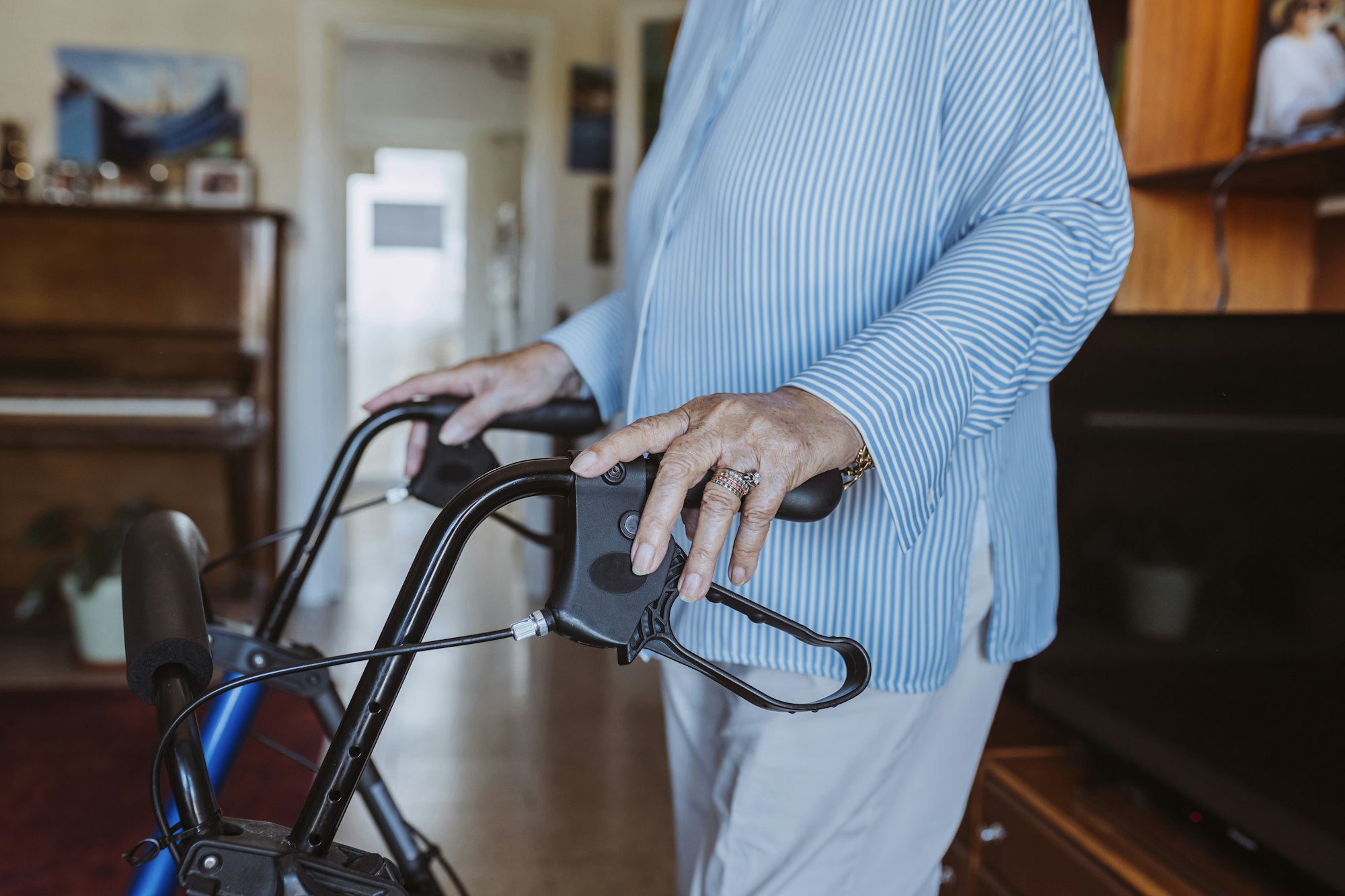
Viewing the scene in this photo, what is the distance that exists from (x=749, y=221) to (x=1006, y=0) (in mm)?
234

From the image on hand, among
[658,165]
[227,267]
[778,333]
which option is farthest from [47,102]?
[778,333]

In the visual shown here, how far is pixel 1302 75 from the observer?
1411 mm

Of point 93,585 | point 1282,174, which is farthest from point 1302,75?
point 93,585

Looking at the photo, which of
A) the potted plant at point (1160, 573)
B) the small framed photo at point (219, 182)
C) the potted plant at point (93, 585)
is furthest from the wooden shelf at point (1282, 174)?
the small framed photo at point (219, 182)

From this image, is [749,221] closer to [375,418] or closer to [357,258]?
[375,418]

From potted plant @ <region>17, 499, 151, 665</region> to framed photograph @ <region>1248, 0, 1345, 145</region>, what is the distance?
9.93 ft

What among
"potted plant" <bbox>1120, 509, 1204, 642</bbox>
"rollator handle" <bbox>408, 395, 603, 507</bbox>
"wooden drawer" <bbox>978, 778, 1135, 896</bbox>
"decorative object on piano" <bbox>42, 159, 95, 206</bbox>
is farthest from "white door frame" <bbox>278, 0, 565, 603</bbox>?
"rollator handle" <bbox>408, 395, 603, 507</bbox>

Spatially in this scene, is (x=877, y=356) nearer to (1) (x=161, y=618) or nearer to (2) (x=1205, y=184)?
(1) (x=161, y=618)

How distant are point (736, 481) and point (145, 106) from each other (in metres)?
4.28

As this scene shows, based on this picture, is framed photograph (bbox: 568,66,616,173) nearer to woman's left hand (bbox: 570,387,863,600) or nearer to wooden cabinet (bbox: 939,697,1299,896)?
wooden cabinet (bbox: 939,697,1299,896)

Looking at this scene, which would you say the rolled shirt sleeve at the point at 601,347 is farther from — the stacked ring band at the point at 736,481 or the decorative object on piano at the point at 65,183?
the decorative object on piano at the point at 65,183

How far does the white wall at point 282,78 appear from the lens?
160 inches

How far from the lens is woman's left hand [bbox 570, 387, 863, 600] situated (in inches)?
21.1

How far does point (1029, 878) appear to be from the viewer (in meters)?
1.51
